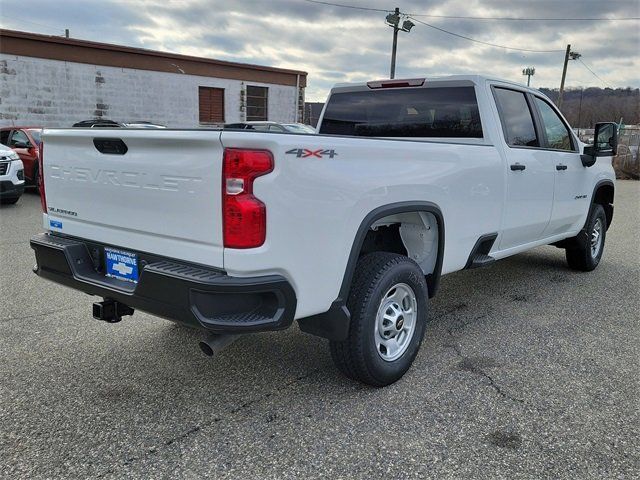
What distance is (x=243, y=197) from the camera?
2480mm

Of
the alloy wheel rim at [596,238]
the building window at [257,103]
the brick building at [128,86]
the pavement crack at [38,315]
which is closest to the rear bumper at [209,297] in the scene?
the pavement crack at [38,315]

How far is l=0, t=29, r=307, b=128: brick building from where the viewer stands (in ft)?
61.1

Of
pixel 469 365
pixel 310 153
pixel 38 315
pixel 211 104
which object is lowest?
pixel 38 315

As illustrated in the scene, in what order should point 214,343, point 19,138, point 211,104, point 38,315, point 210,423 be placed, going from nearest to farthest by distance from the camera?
point 214,343 → point 210,423 → point 38,315 → point 19,138 → point 211,104

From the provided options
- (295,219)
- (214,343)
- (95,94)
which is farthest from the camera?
(95,94)

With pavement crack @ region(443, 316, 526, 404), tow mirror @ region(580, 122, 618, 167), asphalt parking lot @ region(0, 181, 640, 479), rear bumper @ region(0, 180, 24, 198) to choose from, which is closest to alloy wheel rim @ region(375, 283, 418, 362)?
asphalt parking lot @ region(0, 181, 640, 479)

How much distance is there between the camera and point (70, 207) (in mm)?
3299

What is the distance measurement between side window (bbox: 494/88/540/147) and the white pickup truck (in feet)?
0.11

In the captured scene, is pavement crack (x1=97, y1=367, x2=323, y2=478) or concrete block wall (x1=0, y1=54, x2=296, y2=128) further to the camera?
concrete block wall (x1=0, y1=54, x2=296, y2=128)

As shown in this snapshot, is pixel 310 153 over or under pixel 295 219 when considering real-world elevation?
over

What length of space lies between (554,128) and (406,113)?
165 centimetres

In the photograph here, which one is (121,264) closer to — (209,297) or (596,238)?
(209,297)

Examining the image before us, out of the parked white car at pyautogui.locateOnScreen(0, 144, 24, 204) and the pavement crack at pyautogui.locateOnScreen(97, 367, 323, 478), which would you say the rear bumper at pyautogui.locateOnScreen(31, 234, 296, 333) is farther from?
the parked white car at pyautogui.locateOnScreen(0, 144, 24, 204)

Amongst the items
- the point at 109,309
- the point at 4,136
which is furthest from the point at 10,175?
the point at 109,309
